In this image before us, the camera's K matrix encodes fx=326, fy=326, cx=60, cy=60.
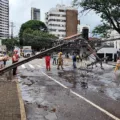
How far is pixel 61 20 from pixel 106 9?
11298cm

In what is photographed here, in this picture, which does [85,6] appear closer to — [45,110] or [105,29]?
[105,29]

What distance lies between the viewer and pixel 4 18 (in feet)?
399

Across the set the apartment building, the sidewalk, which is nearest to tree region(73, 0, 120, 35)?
the sidewalk

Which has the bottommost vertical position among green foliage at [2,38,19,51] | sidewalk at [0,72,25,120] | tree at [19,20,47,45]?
sidewalk at [0,72,25,120]

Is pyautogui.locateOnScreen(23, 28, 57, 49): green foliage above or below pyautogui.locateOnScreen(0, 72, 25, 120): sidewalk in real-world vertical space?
above

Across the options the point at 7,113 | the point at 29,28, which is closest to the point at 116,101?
the point at 7,113

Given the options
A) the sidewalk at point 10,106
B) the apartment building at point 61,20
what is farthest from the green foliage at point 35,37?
the sidewalk at point 10,106

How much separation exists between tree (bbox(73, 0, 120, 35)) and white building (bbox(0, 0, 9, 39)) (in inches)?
2639

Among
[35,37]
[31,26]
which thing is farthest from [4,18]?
[35,37]

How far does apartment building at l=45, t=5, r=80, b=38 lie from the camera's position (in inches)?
6058

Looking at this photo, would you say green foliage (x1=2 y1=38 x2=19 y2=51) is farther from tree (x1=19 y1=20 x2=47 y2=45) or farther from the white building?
the white building

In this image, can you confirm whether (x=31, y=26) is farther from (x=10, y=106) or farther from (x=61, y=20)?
(x=10, y=106)

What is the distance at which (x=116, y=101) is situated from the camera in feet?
39.4

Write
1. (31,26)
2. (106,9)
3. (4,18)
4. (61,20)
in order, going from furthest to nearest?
(61,20) < (31,26) < (4,18) < (106,9)
